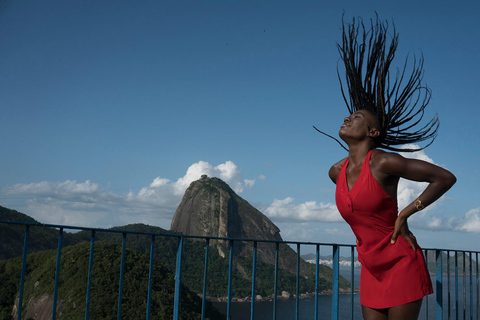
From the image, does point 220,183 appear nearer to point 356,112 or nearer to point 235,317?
point 235,317

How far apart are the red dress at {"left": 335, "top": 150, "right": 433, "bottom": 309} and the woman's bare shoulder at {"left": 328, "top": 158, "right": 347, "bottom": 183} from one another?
31cm

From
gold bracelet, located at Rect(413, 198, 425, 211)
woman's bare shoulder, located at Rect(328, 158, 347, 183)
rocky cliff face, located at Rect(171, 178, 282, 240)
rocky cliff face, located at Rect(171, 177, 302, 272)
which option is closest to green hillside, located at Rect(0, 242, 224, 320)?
woman's bare shoulder, located at Rect(328, 158, 347, 183)

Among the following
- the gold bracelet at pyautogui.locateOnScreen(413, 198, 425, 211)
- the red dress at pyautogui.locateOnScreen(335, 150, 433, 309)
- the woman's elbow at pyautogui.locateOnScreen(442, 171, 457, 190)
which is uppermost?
the woman's elbow at pyautogui.locateOnScreen(442, 171, 457, 190)

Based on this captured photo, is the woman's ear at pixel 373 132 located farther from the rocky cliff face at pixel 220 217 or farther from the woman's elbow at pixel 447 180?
the rocky cliff face at pixel 220 217

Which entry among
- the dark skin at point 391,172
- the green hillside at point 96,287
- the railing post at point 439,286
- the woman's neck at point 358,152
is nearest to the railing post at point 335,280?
the railing post at point 439,286

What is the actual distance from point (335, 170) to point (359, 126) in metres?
0.35

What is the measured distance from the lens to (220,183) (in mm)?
151875

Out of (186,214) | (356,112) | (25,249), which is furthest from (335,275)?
(186,214)

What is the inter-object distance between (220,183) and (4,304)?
10400 centimetres

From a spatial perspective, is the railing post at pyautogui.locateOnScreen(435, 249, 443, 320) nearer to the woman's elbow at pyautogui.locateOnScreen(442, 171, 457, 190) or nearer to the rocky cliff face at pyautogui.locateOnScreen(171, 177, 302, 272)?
the woman's elbow at pyautogui.locateOnScreen(442, 171, 457, 190)

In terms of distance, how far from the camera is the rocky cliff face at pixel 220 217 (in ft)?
466

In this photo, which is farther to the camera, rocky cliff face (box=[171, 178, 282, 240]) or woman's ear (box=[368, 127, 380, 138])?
rocky cliff face (box=[171, 178, 282, 240])

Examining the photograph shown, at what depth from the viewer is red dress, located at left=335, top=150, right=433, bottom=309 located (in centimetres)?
227

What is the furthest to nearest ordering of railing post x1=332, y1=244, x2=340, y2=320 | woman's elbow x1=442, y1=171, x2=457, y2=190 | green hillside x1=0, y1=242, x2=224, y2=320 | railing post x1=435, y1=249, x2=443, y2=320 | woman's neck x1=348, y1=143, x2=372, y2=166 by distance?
green hillside x1=0, y1=242, x2=224, y2=320 < railing post x1=435, y1=249, x2=443, y2=320 < railing post x1=332, y1=244, x2=340, y2=320 < woman's neck x1=348, y1=143, x2=372, y2=166 < woman's elbow x1=442, y1=171, x2=457, y2=190
